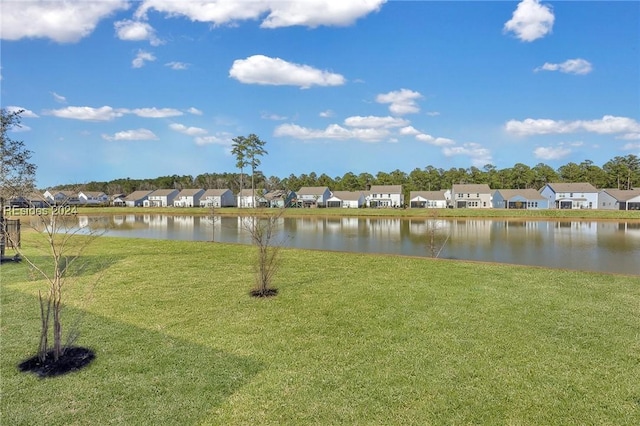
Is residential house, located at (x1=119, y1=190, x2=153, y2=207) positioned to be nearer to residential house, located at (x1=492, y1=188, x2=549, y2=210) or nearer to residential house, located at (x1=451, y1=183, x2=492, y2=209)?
residential house, located at (x1=451, y1=183, x2=492, y2=209)

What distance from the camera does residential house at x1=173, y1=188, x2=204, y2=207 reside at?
71.4 metres

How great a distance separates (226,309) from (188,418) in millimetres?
2959

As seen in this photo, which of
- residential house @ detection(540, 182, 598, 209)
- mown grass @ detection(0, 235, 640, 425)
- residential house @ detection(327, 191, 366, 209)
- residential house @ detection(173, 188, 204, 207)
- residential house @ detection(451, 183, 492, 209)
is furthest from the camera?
residential house @ detection(173, 188, 204, 207)

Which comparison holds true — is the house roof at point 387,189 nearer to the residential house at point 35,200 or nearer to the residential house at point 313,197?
the residential house at point 313,197

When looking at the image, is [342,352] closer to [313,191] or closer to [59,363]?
[59,363]

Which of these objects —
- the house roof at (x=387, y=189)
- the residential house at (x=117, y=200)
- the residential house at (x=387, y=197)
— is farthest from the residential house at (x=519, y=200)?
the residential house at (x=117, y=200)

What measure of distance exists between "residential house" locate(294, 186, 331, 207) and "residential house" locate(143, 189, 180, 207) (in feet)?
94.1

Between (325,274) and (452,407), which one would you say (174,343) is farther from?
(325,274)

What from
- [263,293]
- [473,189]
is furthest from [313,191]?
[263,293]

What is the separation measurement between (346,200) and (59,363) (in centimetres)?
5943

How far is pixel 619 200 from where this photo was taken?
5206 cm

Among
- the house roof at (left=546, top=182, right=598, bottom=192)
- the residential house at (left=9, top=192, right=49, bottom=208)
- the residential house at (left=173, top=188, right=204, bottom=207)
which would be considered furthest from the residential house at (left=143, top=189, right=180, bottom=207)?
the house roof at (left=546, top=182, right=598, bottom=192)

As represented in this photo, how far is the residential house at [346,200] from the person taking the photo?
62375 mm

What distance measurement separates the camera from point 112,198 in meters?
80.2
